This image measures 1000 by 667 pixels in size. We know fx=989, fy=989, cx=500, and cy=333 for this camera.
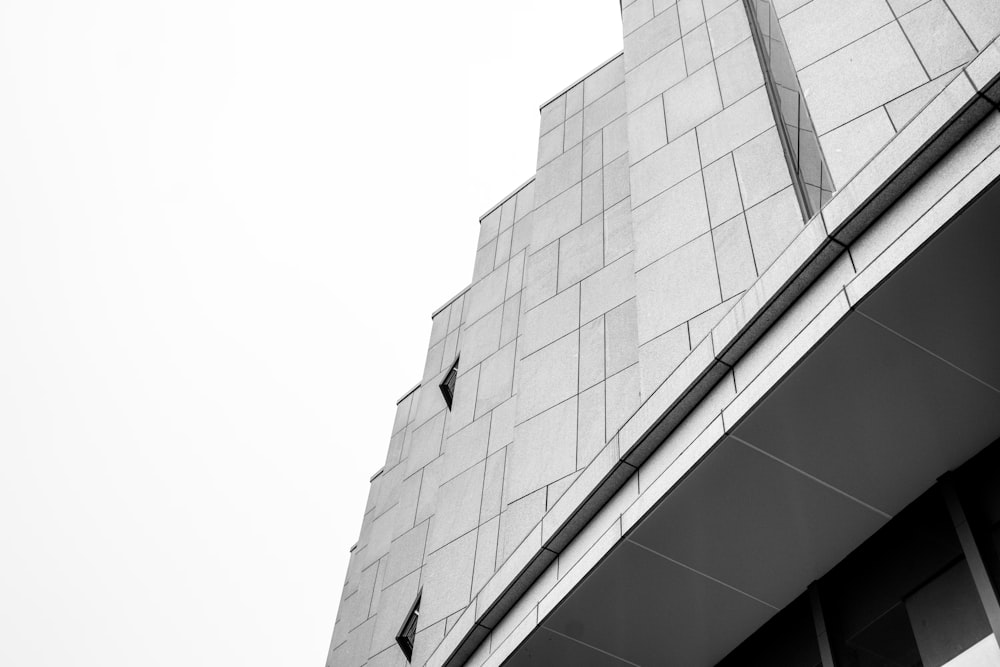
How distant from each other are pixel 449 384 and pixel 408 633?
7163 millimetres

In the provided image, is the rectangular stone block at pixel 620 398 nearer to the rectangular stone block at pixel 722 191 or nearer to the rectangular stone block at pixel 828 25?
the rectangular stone block at pixel 722 191

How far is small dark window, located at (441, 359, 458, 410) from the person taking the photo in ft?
77.5

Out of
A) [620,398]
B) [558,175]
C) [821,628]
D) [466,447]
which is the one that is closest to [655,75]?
[558,175]

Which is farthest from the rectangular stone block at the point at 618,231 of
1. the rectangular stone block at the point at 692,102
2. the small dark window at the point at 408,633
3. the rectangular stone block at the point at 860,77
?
the small dark window at the point at 408,633

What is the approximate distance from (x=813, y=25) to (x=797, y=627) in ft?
28.9

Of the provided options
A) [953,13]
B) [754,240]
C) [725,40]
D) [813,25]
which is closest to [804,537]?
[754,240]

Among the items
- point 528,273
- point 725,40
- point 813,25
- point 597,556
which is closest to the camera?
point 597,556

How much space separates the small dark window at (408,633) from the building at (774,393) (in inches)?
9.4

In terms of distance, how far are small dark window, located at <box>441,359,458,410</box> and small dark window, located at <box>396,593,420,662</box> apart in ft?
20.4

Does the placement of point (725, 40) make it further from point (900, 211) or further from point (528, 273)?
point (900, 211)

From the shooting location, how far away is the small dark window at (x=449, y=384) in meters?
23.6

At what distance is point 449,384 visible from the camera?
23.7m

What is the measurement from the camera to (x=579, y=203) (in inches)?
782

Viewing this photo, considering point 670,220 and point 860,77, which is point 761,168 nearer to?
point 670,220
